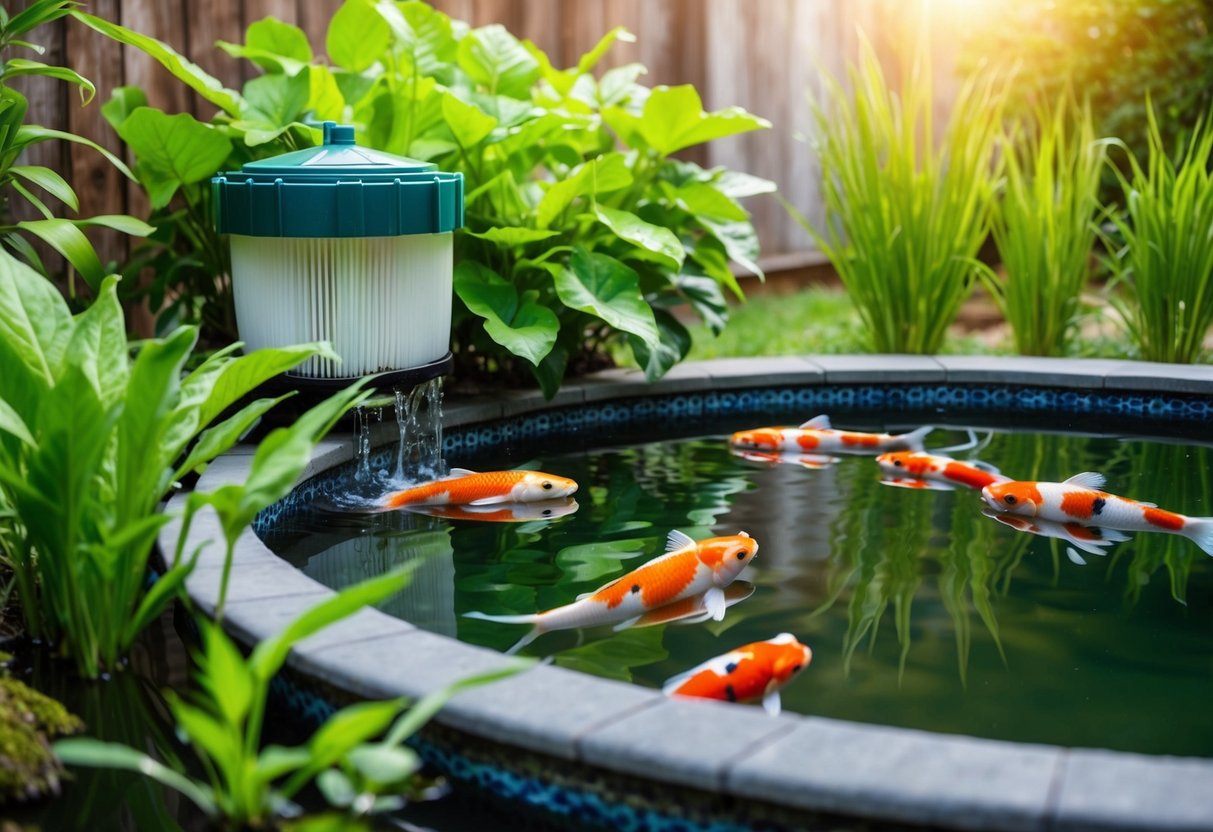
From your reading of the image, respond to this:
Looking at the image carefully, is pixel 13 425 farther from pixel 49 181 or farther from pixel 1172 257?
pixel 1172 257

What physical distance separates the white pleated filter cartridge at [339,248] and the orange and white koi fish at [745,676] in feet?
5.19

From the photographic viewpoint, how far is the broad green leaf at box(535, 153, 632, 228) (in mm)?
3811

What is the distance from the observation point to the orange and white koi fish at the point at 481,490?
10.8 ft

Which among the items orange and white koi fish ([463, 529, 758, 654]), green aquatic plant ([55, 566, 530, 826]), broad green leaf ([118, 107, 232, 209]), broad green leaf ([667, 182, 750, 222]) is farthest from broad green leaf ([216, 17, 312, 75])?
green aquatic plant ([55, 566, 530, 826])

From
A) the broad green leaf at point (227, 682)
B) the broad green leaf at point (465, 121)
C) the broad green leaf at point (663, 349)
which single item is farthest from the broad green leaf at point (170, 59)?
the broad green leaf at point (227, 682)

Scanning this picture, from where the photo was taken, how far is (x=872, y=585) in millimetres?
2768

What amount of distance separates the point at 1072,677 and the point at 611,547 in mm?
1101

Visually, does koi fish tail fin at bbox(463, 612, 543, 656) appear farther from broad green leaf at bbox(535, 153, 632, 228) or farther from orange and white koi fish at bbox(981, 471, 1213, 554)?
broad green leaf at bbox(535, 153, 632, 228)

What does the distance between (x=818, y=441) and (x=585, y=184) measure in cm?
104

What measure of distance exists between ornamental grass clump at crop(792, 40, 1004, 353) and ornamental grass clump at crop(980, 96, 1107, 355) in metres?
0.13

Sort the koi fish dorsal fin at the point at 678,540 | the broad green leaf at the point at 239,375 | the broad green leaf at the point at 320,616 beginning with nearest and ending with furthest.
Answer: the broad green leaf at the point at 320,616
the broad green leaf at the point at 239,375
the koi fish dorsal fin at the point at 678,540

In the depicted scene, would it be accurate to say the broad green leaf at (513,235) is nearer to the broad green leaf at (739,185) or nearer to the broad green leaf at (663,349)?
the broad green leaf at (663,349)

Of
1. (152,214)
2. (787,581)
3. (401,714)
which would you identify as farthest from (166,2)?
(401,714)

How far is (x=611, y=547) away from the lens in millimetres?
3031
